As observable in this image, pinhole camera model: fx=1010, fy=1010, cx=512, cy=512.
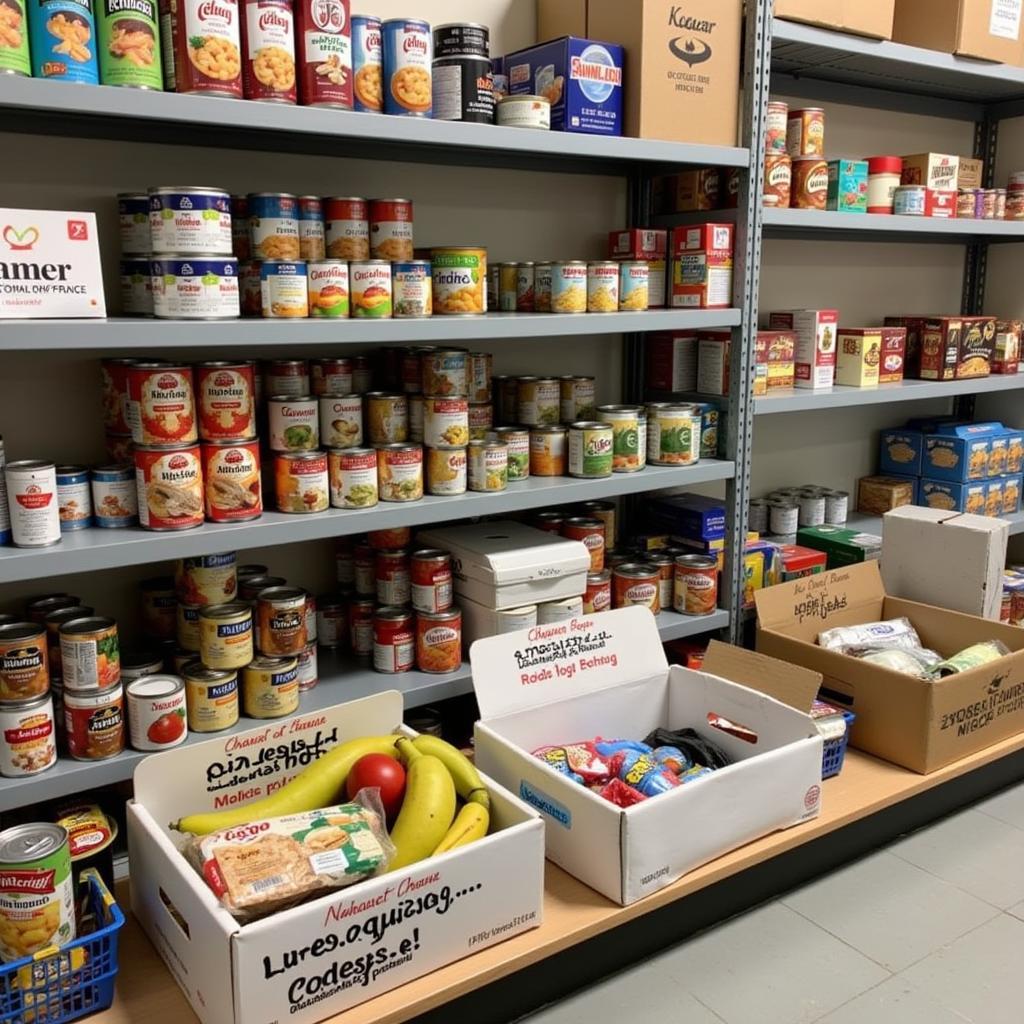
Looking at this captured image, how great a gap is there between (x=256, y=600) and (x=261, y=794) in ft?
1.22

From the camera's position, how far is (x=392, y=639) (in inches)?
83.3

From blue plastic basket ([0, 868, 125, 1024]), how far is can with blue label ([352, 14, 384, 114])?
1383mm

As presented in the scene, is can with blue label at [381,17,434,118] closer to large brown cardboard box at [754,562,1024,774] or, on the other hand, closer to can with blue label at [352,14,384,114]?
can with blue label at [352,14,384,114]

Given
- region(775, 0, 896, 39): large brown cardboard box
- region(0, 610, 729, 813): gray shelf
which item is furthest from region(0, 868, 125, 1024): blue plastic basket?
region(775, 0, 896, 39): large brown cardboard box

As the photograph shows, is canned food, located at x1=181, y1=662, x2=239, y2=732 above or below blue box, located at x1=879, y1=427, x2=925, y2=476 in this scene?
below

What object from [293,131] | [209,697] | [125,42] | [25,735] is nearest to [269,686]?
[209,697]

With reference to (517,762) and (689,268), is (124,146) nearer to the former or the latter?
(689,268)

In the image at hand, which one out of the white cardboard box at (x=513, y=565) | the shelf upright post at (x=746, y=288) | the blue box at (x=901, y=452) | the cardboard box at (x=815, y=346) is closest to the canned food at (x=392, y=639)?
the white cardboard box at (x=513, y=565)

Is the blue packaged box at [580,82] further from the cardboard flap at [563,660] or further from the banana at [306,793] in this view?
the banana at [306,793]

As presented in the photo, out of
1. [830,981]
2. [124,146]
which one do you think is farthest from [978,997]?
[124,146]

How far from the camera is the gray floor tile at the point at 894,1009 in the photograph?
1.67 m

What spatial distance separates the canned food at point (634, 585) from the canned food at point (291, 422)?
0.84 meters

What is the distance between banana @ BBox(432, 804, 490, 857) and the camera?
158cm

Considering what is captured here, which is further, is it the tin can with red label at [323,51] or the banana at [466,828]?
the tin can with red label at [323,51]
